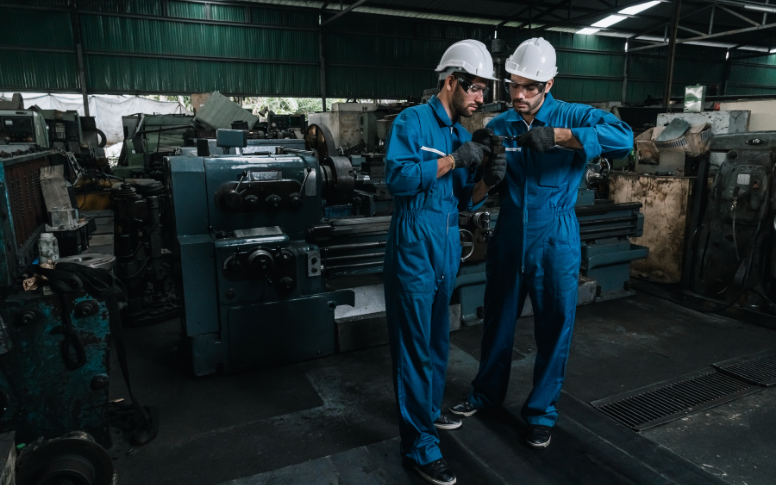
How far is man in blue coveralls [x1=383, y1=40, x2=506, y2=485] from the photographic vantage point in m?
1.40

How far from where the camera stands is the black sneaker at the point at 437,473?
144 centimetres

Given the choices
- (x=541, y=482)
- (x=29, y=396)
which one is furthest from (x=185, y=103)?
(x=541, y=482)

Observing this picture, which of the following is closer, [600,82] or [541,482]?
[541,482]

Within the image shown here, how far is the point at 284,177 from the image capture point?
7.23ft

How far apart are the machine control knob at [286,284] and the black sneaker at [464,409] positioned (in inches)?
33.1

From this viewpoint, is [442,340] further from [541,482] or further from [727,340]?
[727,340]

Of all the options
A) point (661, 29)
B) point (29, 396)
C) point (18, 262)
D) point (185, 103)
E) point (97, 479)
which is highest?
point (661, 29)

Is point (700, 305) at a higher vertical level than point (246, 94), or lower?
lower

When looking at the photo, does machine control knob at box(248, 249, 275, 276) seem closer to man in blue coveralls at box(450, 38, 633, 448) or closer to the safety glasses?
man in blue coveralls at box(450, 38, 633, 448)

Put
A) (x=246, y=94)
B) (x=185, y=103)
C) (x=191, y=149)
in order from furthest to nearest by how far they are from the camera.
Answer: (x=185, y=103), (x=246, y=94), (x=191, y=149)

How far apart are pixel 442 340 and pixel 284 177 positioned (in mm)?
1075

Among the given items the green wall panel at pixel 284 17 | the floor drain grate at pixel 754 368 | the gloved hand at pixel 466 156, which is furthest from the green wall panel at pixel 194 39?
the floor drain grate at pixel 754 368

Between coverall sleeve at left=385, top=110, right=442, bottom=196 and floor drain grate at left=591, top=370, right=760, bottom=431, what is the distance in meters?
1.20

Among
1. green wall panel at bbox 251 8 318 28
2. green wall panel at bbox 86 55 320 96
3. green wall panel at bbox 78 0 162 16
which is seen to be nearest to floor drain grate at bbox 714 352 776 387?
green wall panel at bbox 86 55 320 96
